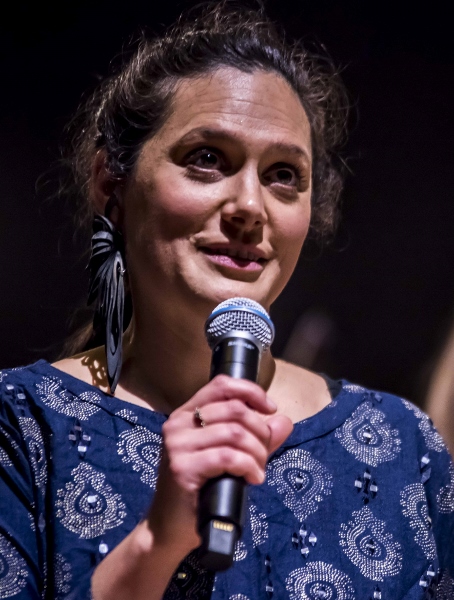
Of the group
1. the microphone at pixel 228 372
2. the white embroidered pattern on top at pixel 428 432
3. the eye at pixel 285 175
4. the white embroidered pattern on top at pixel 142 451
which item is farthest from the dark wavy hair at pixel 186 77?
the microphone at pixel 228 372

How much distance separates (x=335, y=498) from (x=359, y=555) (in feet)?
0.38

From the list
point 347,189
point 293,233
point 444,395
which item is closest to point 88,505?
point 293,233

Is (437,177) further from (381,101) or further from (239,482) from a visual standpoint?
(239,482)

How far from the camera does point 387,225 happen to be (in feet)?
8.20

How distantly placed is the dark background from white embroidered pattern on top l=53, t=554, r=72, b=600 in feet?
3.00

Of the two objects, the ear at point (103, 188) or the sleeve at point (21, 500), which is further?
the ear at point (103, 188)

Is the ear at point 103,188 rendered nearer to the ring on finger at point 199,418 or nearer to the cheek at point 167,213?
the cheek at point 167,213

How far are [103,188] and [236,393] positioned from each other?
36.0 inches

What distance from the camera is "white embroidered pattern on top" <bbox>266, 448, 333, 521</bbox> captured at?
1.50 metres

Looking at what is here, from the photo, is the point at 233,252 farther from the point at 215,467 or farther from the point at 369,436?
the point at 215,467

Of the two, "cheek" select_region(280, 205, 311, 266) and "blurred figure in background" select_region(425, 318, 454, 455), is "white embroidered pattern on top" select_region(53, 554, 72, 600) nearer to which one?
"cheek" select_region(280, 205, 311, 266)

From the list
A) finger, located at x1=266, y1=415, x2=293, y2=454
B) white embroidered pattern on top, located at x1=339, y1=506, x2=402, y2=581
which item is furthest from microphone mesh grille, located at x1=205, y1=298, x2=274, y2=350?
white embroidered pattern on top, located at x1=339, y1=506, x2=402, y2=581

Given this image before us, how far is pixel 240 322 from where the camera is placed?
1.05 m

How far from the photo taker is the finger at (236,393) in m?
0.92
